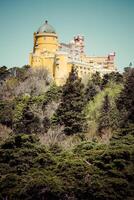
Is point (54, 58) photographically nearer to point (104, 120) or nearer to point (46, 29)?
point (46, 29)

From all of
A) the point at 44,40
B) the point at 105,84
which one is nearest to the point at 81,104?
the point at 105,84

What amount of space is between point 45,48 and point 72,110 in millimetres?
23733

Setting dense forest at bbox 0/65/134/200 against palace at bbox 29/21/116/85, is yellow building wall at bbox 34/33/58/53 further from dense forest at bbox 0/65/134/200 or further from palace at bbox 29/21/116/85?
dense forest at bbox 0/65/134/200

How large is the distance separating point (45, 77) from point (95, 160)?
3489cm

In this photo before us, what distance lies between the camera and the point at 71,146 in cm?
4072

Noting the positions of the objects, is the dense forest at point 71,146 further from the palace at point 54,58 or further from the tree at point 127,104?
the palace at point 54,58

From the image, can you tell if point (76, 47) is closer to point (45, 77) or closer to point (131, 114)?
point (45, 77)

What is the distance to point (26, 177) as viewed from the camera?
28.3 meters

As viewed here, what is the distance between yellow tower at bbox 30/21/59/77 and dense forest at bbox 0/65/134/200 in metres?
9.95

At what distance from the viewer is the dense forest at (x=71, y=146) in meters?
27.4

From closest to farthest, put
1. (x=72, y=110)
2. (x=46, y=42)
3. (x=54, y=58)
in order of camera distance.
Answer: (x=72, y=110), (x=54, y=58), (x=46, y=42)

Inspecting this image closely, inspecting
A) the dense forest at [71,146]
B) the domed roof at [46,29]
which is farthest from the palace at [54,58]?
the dense forest at [71,146]

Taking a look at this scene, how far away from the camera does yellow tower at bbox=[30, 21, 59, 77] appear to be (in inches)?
2586

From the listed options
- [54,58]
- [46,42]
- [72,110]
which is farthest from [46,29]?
[72,110]
